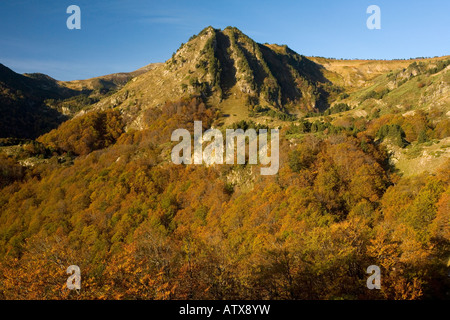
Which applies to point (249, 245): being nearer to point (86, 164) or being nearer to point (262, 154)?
point (262, 154)

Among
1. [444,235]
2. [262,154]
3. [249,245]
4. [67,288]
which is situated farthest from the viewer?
[262,154]

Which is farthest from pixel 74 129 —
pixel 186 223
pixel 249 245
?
pixel 249 245

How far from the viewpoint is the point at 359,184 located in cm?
5919

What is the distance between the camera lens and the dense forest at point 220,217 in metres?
25.8

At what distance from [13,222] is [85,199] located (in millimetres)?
32701
